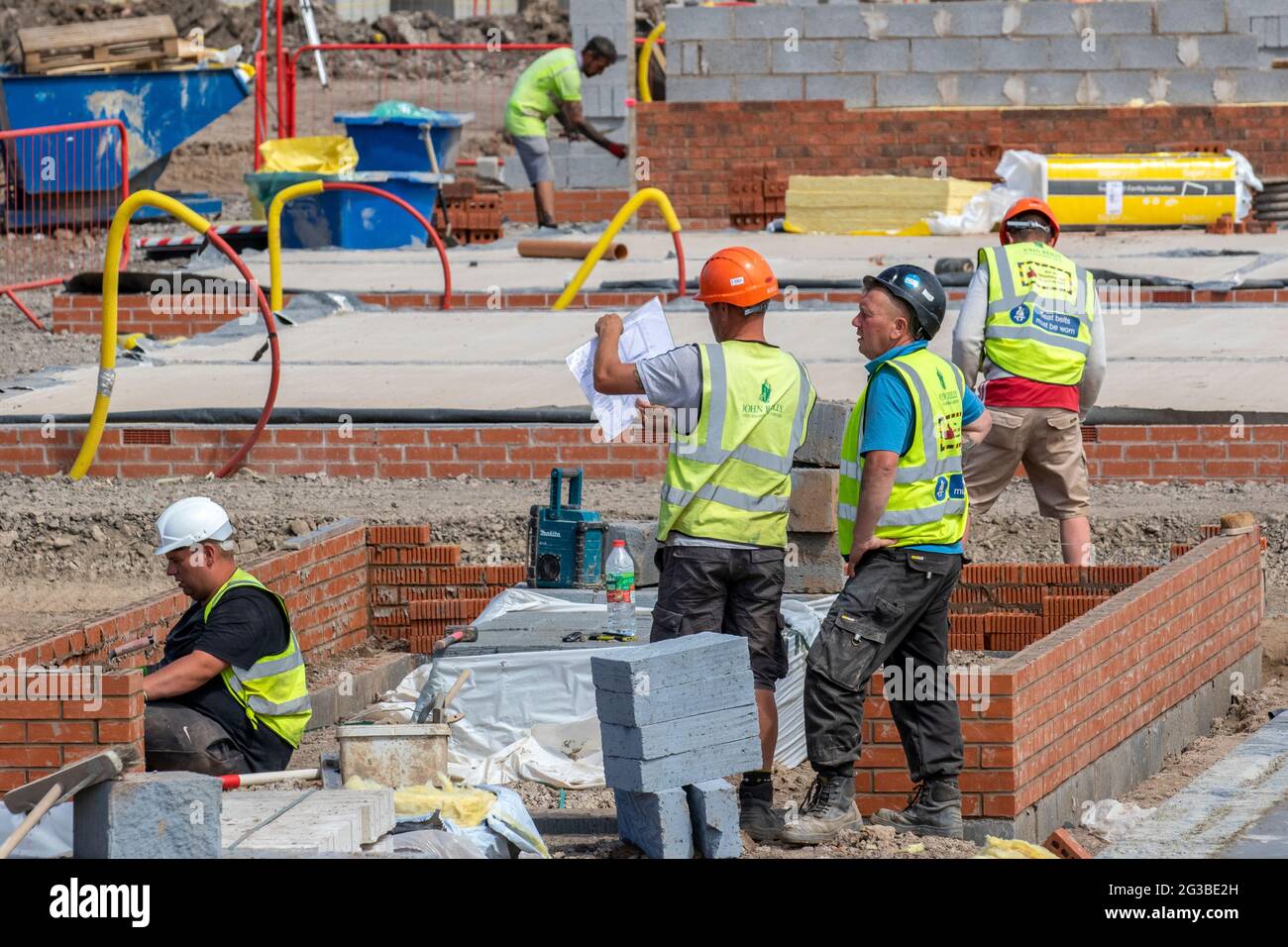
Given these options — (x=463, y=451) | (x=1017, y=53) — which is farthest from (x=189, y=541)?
(x=1017, y=53)

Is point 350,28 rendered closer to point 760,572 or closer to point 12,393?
point 12,393

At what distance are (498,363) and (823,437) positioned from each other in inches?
179

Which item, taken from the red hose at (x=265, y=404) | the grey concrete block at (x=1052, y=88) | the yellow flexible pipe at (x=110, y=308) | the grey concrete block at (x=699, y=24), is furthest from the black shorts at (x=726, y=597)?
the grey concrete block at (x=699, y=24)

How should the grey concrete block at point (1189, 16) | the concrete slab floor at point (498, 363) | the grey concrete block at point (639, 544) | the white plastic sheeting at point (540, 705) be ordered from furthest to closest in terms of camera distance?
the grey concrete block at point (1189, 16), the concrete slab floor at point (498, 363), the grey concrete block at point (639, 544), the white plastic sheeting at point (540, 705)

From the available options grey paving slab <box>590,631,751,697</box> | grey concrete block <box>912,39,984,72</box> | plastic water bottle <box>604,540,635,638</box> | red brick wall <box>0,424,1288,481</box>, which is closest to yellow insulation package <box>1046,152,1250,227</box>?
grey concrete block <box>912,39,984,72</box>

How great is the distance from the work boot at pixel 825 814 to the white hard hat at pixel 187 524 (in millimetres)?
2033

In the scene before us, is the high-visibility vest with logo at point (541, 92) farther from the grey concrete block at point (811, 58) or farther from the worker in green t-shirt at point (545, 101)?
the grey concrete block at point (811, 58)

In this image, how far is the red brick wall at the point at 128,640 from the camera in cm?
557

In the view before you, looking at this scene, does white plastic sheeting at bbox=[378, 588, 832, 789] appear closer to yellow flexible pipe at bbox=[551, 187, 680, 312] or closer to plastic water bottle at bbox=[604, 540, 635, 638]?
plastic water bottle at bbox=[604, 540, 635, 638]

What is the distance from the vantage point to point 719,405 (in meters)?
5.63

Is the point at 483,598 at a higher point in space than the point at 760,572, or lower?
lower

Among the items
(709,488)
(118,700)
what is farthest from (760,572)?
(118,700)

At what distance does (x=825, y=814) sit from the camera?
17.8 ft

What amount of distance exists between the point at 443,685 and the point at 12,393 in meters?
5.45
